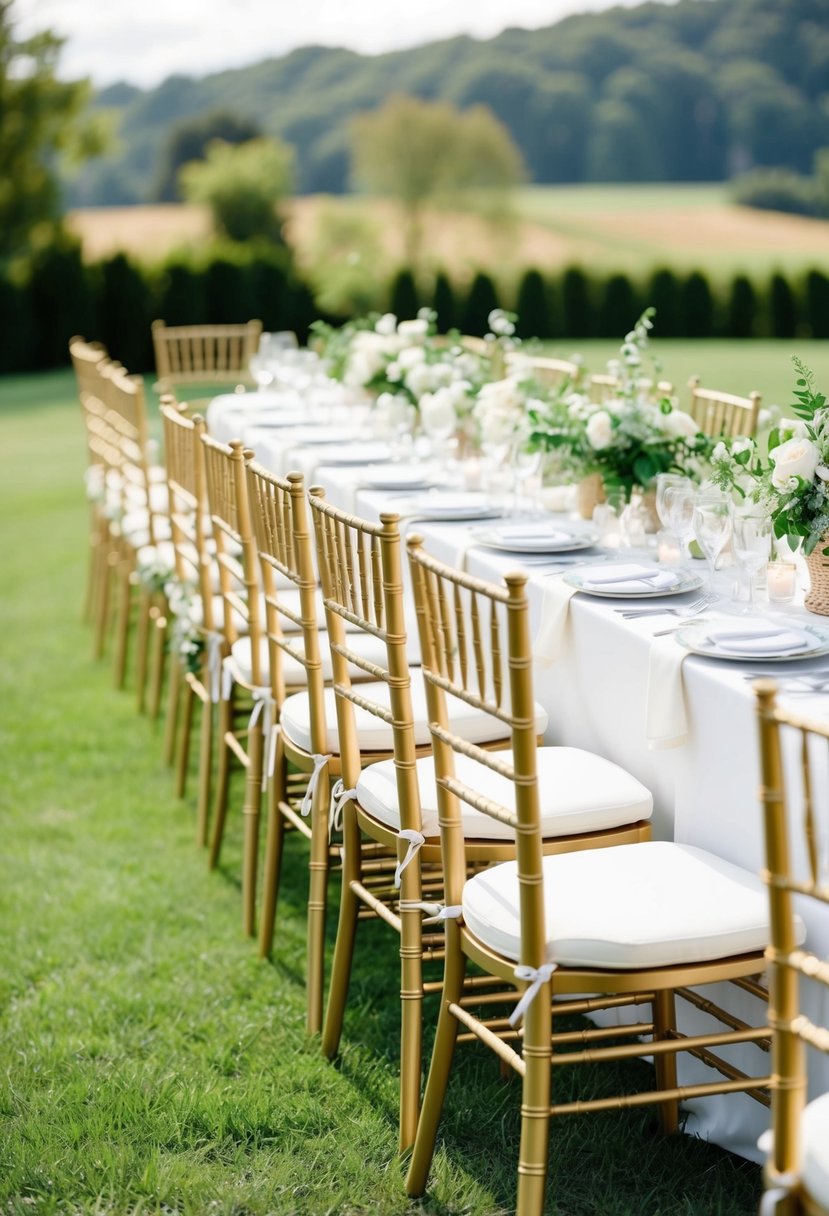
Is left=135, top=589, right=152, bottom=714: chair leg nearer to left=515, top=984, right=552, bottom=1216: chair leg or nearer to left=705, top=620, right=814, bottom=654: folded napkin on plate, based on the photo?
left=705, top=620, right=814, bottom=654: folded napkin on plate

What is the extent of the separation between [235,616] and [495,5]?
162 feet

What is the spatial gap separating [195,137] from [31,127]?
16.8 metres

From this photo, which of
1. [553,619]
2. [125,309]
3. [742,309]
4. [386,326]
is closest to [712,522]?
[553,619]

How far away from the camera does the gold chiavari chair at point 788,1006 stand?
1.38 m

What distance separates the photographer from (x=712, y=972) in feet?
6.19

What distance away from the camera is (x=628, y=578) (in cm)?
263

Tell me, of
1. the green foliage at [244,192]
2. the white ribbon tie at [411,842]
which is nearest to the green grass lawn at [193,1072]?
the white ribbon tie at [411,842]

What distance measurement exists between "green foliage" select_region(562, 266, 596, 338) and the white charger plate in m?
19.8

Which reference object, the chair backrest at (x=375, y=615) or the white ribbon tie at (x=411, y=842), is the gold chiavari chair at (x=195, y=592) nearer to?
the chair backrest at (x=375, y=615)

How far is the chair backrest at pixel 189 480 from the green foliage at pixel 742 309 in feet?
65.1

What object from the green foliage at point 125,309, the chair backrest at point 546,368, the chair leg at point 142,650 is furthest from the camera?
the green foliage at point 125,309

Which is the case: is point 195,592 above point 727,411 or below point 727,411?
below

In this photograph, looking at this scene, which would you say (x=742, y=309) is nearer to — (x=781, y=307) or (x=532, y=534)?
(x=781, y=307)

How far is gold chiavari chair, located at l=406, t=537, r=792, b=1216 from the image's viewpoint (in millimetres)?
1843
